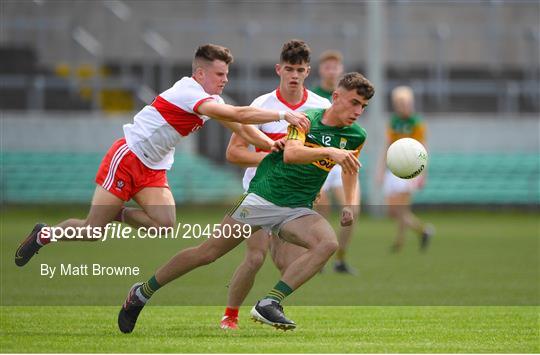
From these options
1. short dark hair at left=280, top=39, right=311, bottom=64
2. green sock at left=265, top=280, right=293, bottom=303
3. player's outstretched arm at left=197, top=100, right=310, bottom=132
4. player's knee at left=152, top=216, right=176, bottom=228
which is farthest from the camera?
player's knee at left=152, top=216, right=176, bottom=228

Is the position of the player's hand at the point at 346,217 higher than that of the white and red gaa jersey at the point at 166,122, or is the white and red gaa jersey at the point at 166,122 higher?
the white and red gaa jersey at the point at 166,122

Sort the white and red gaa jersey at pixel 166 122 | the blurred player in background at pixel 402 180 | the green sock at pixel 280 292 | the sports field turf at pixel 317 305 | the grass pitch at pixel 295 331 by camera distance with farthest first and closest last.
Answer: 1. the blurred player in background at pixel 402 180
2. the white and red gaa jersey at pixel 166 122
3. the green sock at pixel 280 292
4. the sports field turf at pixel 317 305
5. the grass pitch at pixel 295 331

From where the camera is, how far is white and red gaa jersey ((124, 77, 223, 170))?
30.1 feet

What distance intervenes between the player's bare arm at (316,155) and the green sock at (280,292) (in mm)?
922

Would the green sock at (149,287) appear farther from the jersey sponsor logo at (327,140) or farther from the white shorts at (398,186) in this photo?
the white shorts at (398,186)

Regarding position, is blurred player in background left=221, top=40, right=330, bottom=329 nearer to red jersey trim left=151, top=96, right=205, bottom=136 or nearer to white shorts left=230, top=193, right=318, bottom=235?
red jersey trim left=151, top=96, right=205, bottom=136

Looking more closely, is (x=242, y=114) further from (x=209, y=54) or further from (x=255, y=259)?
(x=255, y=259)

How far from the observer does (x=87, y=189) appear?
28.6 metres

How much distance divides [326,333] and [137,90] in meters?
21.2

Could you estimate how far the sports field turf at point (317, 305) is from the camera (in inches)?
318

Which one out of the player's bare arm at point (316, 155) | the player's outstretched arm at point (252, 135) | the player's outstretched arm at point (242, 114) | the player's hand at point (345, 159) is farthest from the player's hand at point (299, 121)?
the player's outstretched arm at point (252, 135)

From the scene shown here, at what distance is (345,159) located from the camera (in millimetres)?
7973

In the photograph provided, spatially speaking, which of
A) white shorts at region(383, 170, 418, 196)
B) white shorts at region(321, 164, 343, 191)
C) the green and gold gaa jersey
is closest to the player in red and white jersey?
the green and gold gaa jersey

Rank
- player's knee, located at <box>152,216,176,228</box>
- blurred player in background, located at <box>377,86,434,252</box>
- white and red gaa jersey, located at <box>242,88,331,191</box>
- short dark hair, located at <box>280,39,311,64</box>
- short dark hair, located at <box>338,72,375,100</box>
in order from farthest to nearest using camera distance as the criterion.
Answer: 1. blurred player in background, located at <box>377,86,434,252</box>
2. player's knee, located at <box>152,216,176,228</box>
3. white and red gaa jersey, located at <box>242,88,331,191</box>
4. short dark hair, located at <box>280,39,311,64</box>
5. short dark hair, located at <box>338,72,375,100</box>
